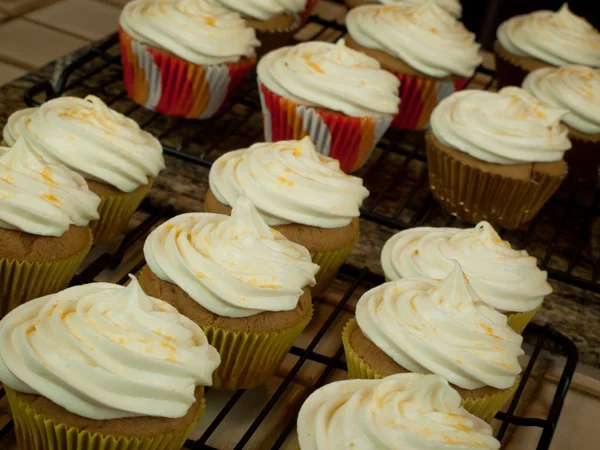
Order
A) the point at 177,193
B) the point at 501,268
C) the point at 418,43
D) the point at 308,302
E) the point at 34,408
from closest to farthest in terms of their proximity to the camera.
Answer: the point at 34,408, the point at 308,302, the point at 501,268, the point at 177,193, the point at 418,43

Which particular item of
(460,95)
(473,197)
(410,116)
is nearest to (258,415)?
(473,197)

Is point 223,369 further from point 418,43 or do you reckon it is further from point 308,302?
point 418,43

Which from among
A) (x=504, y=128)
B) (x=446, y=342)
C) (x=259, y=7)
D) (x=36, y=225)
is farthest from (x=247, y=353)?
(x=259, y=7)

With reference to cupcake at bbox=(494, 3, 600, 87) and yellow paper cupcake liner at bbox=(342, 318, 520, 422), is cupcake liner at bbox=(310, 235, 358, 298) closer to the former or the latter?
yellow paper cupcake liner at bbox=(342, 318, 520, 422)

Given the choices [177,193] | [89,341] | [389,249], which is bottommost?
[177,193]

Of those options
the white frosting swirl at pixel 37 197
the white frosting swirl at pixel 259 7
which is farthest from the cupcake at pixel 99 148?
the white frosting swirl at pixel 259 7

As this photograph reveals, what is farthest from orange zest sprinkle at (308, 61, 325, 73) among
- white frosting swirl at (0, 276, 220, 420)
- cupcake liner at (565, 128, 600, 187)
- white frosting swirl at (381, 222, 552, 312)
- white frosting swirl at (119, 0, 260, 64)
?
white frosting swirl at (0, 276, 220, 420)
